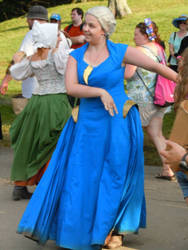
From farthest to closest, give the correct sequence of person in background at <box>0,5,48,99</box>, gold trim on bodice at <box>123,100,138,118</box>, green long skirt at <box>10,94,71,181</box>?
1. person in background at <box>0,5,48,99</box>
2. green long skirt at <box>10,94,71,181</box>
3. gold trim on bodice at <box>123,100,138,118</box>

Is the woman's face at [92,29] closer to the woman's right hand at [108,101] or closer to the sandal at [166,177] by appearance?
the woman's right hand at [108,101]

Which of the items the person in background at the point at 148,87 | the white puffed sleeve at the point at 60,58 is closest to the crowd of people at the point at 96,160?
the white puffed sleeve at the point at 60,58

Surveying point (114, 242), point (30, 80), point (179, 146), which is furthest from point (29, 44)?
point (179, 146)

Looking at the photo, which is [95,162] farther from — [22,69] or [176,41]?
[176,41]

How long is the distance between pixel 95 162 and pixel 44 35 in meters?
1.68

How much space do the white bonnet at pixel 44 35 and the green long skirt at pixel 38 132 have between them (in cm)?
51

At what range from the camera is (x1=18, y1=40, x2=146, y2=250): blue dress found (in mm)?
4289

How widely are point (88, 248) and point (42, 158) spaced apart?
166 cm

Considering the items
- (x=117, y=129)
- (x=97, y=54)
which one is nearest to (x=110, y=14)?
(x=97, y=54)

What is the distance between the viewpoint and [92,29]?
4.49 m

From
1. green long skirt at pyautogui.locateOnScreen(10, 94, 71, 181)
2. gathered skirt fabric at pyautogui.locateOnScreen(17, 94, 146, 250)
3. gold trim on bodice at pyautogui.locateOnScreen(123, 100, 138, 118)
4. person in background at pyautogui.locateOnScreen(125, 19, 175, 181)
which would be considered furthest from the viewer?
person in background at pyautogui.locateOnScreen(125, 19, 175, 181)

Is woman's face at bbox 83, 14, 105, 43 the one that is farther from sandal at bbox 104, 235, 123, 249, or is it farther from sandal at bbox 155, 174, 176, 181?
sandal at bbox 155, 174, 176, 181

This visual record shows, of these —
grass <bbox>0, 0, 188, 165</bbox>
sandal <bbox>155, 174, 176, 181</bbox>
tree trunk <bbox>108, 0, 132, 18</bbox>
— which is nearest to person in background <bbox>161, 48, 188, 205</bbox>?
sandal <bbox>155, 174, 176, 181</bbox>

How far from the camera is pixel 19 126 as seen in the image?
19.2ft
